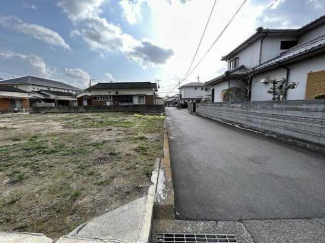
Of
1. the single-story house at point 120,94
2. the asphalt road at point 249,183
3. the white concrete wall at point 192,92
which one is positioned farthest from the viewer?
the white concrete wall at point 192,92

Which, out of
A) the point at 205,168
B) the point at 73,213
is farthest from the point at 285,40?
the point at 73,213

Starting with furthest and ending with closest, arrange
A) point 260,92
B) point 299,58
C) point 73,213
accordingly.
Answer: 1. point 260,92
2. point 299,58
3. point 73,213

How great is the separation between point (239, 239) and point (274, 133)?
5.61m

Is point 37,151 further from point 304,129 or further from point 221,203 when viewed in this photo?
point 304,129

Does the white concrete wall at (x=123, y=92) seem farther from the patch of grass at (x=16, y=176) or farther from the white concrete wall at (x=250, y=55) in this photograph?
the patch of grass at (x=16, y=176)

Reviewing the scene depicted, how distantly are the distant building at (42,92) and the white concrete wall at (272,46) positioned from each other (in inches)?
1291

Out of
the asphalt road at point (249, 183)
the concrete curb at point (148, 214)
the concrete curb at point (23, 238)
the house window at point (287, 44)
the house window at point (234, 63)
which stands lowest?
the asphalt road at point (249, 183)

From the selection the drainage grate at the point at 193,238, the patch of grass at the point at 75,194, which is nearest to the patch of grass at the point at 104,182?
the patch of grass at the point at 75,194

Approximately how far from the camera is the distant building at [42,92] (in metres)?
32.7

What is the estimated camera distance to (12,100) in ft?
89.9

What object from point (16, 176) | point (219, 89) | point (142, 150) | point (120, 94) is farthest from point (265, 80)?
point (120, 94)

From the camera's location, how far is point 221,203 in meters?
2.33

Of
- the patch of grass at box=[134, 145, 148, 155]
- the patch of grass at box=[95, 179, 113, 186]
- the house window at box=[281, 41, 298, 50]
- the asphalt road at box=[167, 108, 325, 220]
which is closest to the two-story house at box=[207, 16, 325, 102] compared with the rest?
the house window at box=[281, 41, 298, 50]

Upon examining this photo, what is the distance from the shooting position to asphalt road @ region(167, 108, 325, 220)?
2.16 meters
